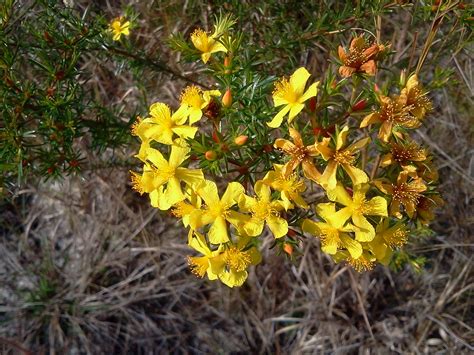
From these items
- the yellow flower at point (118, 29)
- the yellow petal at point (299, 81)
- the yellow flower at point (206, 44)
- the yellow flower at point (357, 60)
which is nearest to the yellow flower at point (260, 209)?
the yellow petal at point (299, 81)

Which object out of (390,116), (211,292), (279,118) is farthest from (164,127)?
(211,292)

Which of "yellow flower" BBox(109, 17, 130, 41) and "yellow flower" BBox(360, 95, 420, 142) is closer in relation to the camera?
"yellow flower" BBox(360, 95, 420, 142)

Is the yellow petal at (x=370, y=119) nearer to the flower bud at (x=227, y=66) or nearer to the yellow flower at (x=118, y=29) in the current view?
the flower bud at (x=227, y=66)

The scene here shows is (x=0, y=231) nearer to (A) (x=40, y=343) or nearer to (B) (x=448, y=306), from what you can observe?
(A) (x=40, y=343)

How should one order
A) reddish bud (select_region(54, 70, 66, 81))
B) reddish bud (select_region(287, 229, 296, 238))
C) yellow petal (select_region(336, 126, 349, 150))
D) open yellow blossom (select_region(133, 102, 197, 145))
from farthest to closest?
reddish bud (select_region(54, 70, 66, 81)) → reddish bud (select_region(287, 229, 296, 238)) → open yellow blossom (select_region(133, 102, 197, 145)) → yellow petal (select_region(336, 126, 349, 150))

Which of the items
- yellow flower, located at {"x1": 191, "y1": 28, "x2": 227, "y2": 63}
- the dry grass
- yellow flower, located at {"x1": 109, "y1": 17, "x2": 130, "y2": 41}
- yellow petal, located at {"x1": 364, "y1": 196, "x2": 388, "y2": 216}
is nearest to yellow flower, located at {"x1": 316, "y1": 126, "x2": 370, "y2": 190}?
yellow petal, located at {"x1": 364, "y1": 196, "x2": 388, "y2": 216}

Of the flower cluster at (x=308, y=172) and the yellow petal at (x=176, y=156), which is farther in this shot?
the yellow petal at (x=176, y=156)

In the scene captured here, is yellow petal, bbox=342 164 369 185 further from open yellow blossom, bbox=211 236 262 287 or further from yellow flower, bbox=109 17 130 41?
yellow flower, bbox=109 17 130 41
